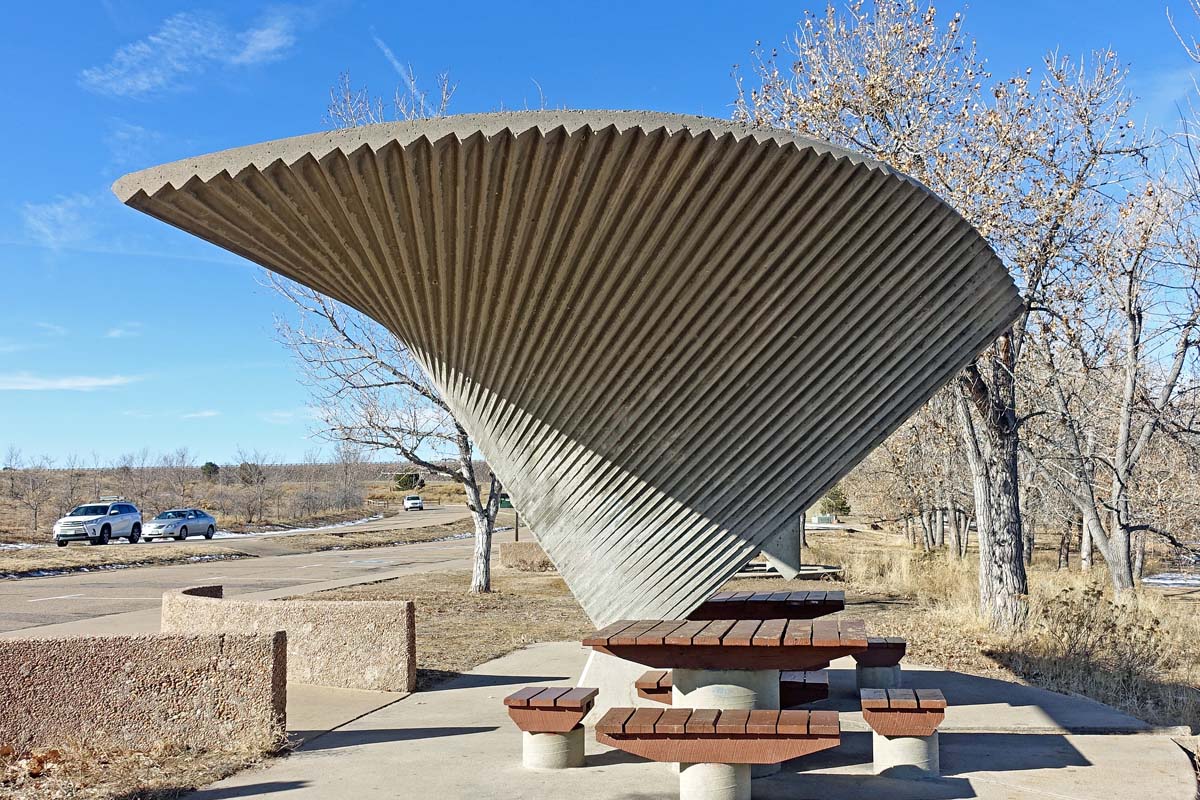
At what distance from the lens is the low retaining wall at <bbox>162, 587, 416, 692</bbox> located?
7.95 metres

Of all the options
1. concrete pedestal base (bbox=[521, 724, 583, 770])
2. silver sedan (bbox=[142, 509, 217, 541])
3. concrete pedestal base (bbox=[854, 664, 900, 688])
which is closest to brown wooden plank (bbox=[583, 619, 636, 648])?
concrete pedestal base (bbox=[521, 724, 583, 770])

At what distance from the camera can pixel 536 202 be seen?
5008mm

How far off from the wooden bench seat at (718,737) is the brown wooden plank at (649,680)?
116 centimetres

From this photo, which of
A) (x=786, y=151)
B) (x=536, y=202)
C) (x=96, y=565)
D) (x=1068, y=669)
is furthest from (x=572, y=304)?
→ (x=96, y=565)

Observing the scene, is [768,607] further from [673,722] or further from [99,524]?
[99,524]

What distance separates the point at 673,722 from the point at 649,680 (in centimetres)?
127

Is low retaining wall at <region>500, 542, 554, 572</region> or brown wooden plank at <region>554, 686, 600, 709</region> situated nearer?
brown wooden plank at <region>554, 686, 600, 709</region>

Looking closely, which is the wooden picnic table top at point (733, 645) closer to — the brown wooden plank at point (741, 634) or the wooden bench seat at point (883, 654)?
the brown wooden plank at point (741, 634)

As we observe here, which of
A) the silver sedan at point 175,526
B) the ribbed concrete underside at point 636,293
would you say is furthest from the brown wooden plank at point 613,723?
the silver sedan at point 175,526

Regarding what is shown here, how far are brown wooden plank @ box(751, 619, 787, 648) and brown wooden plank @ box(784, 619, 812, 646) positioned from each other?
0.03 meters

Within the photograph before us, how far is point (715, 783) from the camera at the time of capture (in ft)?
15.4

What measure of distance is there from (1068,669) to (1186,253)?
6417 mm

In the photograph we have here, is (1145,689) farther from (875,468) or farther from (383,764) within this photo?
(875,468)

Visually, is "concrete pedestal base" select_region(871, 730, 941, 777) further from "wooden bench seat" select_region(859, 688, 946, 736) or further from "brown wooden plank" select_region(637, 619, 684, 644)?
"brown wooden plank" select_region(637, 619, 684, 644)
